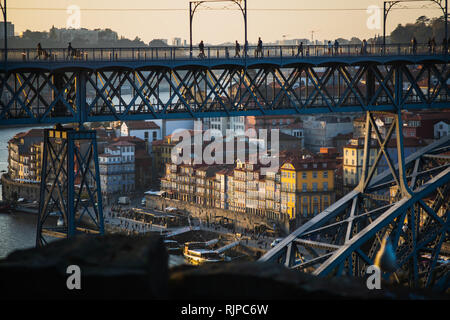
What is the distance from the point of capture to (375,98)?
24688 mm

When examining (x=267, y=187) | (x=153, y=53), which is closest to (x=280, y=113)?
(x=153, y=53)

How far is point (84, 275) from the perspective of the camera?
33.5 ft

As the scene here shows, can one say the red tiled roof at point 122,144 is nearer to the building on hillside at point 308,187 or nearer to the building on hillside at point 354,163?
the building on hillside at point 354,163

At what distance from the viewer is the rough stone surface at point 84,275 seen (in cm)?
1016

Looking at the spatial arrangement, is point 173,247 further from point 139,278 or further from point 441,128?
point 139,278

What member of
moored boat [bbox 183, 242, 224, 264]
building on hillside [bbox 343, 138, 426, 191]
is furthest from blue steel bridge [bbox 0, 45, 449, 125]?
building on hillside [bbox 343, 138, 426, 191]
